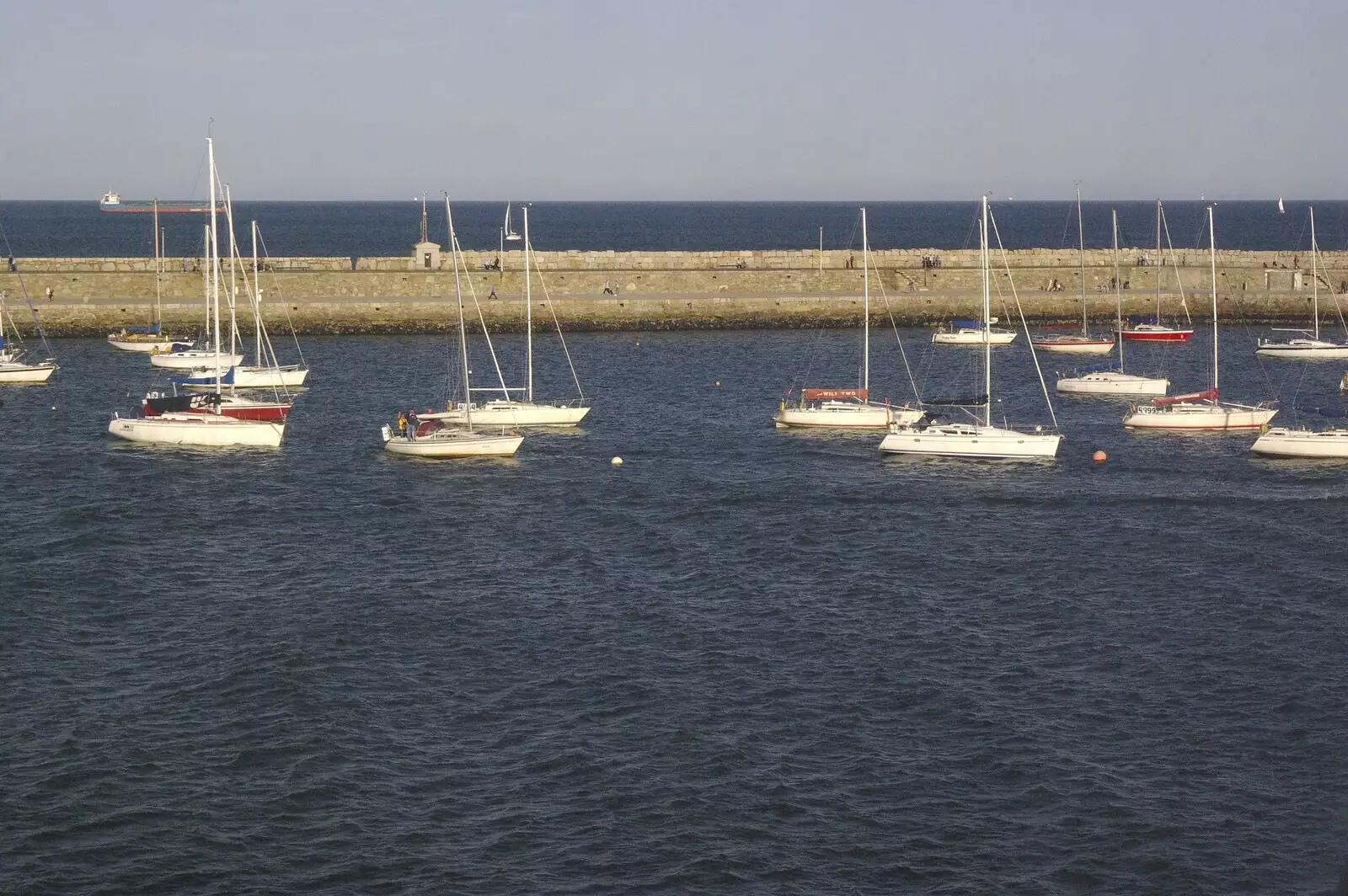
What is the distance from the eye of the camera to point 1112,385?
2287 inches

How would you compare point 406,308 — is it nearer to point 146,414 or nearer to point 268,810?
point 146,414

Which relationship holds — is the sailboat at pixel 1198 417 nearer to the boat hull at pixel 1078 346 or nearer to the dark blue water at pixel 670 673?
the dark blue water at pixel 670 673

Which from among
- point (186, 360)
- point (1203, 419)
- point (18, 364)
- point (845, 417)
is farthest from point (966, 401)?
point (18, 364)

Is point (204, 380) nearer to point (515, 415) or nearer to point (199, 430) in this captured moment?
point (199, 430)

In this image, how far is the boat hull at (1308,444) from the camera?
45062mm

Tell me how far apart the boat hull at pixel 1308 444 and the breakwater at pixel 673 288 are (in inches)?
1467

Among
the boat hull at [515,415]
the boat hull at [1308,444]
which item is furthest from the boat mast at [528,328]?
the boat hull at [1308,444]

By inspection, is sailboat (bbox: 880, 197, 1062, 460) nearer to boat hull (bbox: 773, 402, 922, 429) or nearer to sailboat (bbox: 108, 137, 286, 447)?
boat hull (bbox: 773, 402, 922, 429)

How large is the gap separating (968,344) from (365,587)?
46459 mm

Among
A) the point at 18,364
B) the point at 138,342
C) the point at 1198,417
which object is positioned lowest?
the point at 1198,417

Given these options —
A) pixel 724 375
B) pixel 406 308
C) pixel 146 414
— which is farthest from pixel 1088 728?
pixel 406 308

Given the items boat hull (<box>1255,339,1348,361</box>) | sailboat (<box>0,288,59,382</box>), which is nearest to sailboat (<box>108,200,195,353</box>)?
sailboat (<box>0,288,59,382</box>)

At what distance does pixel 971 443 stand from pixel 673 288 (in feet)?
134

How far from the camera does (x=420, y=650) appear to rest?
2830 cm
